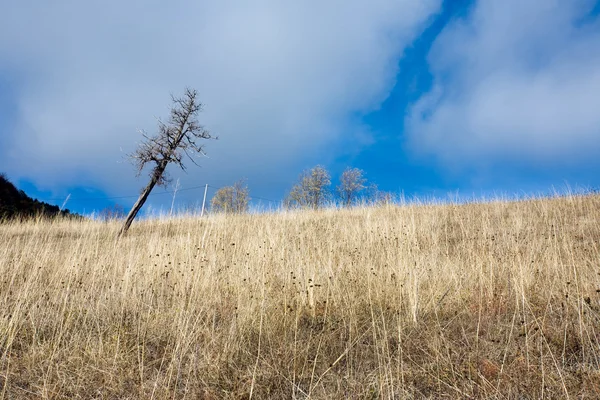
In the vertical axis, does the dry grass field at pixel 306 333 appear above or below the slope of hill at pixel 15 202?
below

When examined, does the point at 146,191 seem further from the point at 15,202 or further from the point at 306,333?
the point at 15,202

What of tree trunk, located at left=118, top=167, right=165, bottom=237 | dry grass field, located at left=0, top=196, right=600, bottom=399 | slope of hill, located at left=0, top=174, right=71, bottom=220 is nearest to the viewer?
dry grass field, located at left=0, top=196, right=600, bottom=399

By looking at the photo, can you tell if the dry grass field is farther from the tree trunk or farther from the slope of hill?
the slope of hill

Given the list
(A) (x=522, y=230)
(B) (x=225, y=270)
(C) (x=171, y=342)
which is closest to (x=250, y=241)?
(B) (x=225, y=270)

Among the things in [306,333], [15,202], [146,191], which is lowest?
[306,333]

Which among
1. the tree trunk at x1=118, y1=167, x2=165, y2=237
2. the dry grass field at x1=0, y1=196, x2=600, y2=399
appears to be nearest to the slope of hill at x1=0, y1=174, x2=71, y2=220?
the tree trunk at x1=118, y1=167, x2=165, y2=237

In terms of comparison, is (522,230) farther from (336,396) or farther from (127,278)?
(127,278)

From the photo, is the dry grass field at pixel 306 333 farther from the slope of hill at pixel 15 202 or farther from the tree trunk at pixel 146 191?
the slope of hill at pixel 15 202

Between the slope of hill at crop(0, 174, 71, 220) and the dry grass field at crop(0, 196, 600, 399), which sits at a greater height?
the slope of hill at crop(0, 174, 71, 220)

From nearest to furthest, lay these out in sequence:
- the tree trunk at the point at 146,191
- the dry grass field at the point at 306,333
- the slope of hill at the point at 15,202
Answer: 1. the dry grass field at the point at 306,333
2. the tree trunk at the point at 146,191
3. the slope of hill at the point at 15,202

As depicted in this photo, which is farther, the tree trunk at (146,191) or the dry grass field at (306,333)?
the tree trunk at (146,191)

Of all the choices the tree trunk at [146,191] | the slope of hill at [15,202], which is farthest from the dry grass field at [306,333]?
the slope of hill at [15,202]

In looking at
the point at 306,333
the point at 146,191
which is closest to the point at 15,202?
the point at 146,191

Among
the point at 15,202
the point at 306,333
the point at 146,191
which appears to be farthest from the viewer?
the point at 15,202
